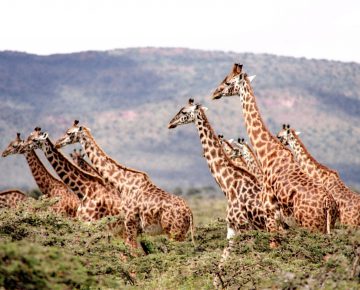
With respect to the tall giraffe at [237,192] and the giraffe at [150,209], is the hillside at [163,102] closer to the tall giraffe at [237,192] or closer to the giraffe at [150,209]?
the giraffe at [150,209]

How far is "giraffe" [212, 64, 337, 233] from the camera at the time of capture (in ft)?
48.9

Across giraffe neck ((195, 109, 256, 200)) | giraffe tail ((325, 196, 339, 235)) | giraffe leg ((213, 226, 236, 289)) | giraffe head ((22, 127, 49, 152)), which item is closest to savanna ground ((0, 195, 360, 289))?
giraffe leg ((213, 226, 236, 289))

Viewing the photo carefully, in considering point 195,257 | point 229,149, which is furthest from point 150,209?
point 229,149

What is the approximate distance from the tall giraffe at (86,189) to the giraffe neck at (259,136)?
3.13m

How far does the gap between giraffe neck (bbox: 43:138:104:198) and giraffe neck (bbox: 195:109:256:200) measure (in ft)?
10.2

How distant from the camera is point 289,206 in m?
15.0

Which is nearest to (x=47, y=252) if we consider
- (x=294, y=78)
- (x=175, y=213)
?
(x=175, y=213)

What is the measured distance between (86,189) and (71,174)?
1.74 ft

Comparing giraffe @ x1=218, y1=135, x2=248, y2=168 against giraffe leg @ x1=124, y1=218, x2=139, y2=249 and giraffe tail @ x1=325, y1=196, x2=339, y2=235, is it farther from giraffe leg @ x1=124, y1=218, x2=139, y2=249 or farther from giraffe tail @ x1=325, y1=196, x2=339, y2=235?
giraffe tail @ x1=325, y1=196, x2=339, y2=235

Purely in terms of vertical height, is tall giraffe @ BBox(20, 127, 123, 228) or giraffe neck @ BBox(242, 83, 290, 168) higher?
giraffe neck @ BBox(242, 83, 290, 168)

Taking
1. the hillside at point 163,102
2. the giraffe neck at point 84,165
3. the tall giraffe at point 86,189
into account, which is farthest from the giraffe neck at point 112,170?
the hillside at point 163,102

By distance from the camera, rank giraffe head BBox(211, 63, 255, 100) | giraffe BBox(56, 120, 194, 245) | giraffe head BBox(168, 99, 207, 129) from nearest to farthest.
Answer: giraffe head BBox(211, 63, 255, 100) < giraffe head BBox(168, 99, 207, 129) < giraffe BBox(56, 120, 194, 245)

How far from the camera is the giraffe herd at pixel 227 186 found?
15.0 m

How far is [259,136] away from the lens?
1574cm
